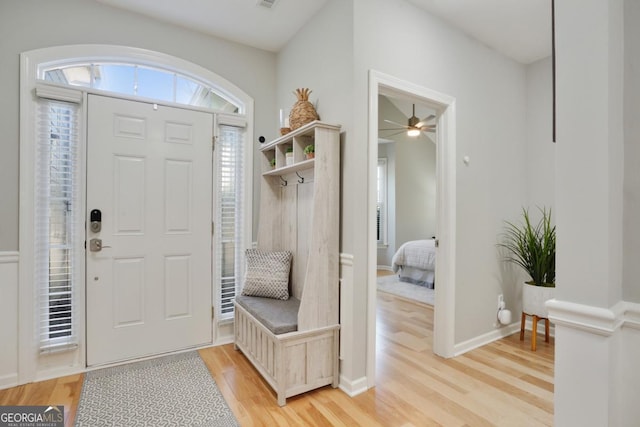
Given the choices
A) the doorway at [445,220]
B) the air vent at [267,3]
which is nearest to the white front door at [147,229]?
the air vent at [267,3]

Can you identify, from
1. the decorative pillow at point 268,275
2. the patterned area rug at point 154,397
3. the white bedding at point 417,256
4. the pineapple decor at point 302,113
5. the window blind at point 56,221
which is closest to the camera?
the patterned area rug at point 154,397

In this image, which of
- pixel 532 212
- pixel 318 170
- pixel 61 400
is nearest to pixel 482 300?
pixel 532 212

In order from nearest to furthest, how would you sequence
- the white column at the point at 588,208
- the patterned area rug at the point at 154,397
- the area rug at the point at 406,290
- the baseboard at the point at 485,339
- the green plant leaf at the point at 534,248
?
1. the white column at the point at 588,208
2. the patterned area rug at the point at 154,397
3. the baseboard at the point at 485,339
4. the green plant leaf at the point at 534,248
5. the area rug at the point at 406,290

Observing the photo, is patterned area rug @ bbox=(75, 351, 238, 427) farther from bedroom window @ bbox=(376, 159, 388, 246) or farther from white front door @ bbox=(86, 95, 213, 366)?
bedroom window @ bbox=(376, 159, 388, 246)

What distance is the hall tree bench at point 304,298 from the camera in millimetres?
2055

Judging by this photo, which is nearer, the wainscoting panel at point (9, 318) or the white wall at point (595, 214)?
the white wall at point (595, 214)

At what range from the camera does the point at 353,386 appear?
2.11m

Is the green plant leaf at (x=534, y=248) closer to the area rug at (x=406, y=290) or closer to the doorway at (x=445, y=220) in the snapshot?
the doorway at (x=445, y=220)

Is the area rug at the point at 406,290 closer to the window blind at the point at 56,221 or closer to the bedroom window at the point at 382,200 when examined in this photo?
the bedroom window at the point at 382,200

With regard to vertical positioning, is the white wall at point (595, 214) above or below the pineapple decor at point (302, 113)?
below

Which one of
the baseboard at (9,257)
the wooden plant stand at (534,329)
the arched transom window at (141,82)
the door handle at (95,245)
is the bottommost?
the wooden plant stand at (534,329)

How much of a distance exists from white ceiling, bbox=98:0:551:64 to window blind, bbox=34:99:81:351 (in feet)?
3.42

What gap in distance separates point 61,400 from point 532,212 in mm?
4333

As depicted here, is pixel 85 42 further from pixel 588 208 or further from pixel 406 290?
pixel 406 290
